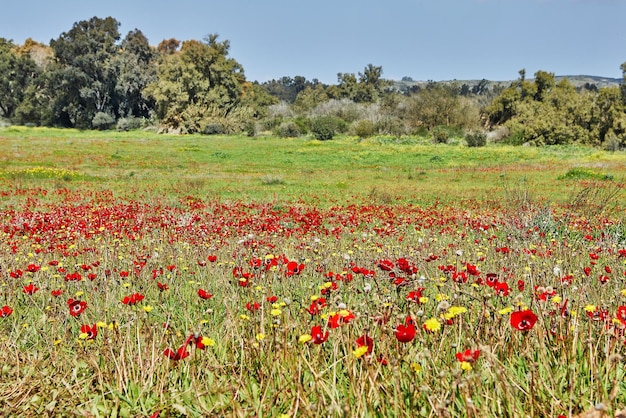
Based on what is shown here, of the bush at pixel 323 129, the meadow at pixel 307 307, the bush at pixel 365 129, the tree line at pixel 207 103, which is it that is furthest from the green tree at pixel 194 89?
the meadow at pixel 307 307

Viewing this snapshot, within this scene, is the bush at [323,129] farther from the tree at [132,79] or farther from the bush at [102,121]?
the bush at [102,121]

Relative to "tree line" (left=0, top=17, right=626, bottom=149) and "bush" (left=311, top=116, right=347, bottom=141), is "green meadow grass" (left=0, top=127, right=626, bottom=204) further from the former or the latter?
"tree line" (left=0, top=17, right=626, bottom=149)

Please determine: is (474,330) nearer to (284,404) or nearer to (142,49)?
(284,404)

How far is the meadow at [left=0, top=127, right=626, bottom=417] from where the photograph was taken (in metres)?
2.21

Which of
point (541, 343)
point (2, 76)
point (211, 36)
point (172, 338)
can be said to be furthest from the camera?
point (2, 76)

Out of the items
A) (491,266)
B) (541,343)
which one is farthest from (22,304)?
(491,266)

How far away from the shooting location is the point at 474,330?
287 cm

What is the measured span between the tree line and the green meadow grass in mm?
15546

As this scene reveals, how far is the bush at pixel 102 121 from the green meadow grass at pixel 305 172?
2901cm

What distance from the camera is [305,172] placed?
2416cm

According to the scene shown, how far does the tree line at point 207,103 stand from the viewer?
4931cm

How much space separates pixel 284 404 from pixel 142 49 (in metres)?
80.0

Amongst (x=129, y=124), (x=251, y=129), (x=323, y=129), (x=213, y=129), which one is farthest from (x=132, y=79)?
(x=323, y=129)

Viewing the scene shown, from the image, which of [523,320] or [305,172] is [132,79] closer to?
[305,172]
